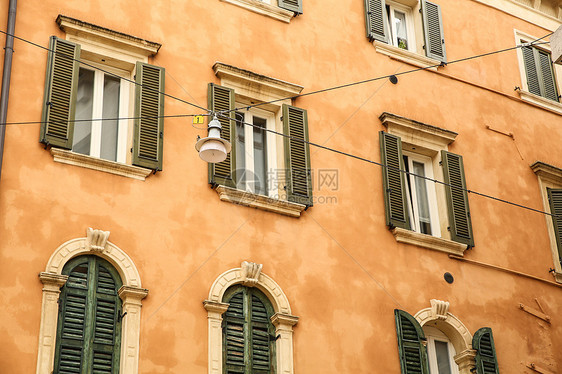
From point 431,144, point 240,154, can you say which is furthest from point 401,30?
point 240,154

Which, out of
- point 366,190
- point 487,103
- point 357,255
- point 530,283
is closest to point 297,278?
point 357,255

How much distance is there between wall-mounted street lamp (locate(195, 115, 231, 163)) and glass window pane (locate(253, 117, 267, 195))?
7.55 ft

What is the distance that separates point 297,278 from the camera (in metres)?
14.2

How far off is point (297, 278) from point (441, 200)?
12.4 ft

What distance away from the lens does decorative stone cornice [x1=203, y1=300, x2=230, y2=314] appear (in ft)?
43.1

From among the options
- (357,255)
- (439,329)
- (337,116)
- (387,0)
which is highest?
(387,0)

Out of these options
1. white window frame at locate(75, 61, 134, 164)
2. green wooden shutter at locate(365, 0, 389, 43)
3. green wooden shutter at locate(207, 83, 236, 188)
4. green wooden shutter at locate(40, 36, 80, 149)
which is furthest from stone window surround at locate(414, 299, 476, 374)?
green wooden shutter at locate(40, 36, 80, 149)

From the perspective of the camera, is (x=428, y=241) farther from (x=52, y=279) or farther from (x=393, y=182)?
(x=52, y=279)

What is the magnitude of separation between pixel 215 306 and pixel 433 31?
798cm

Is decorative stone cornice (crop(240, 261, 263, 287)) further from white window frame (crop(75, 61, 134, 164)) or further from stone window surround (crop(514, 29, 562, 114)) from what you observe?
stone window surround (crop(514, 29, 562, 114))

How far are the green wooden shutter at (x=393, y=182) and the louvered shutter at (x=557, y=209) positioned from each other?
3.40 meters

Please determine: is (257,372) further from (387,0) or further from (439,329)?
(387,0)

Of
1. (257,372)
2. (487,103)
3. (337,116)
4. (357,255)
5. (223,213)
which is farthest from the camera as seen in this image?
(487,103)

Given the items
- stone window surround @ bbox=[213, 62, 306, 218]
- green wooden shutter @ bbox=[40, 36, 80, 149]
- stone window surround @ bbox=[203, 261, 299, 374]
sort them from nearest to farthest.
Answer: stone window surround @ bbox=[203, 261, 299, 374]
green wooden shutter @ bbox=[40, 36, 80, 149]
stone window surround @ bbox=[213, 62, 306, 218]
